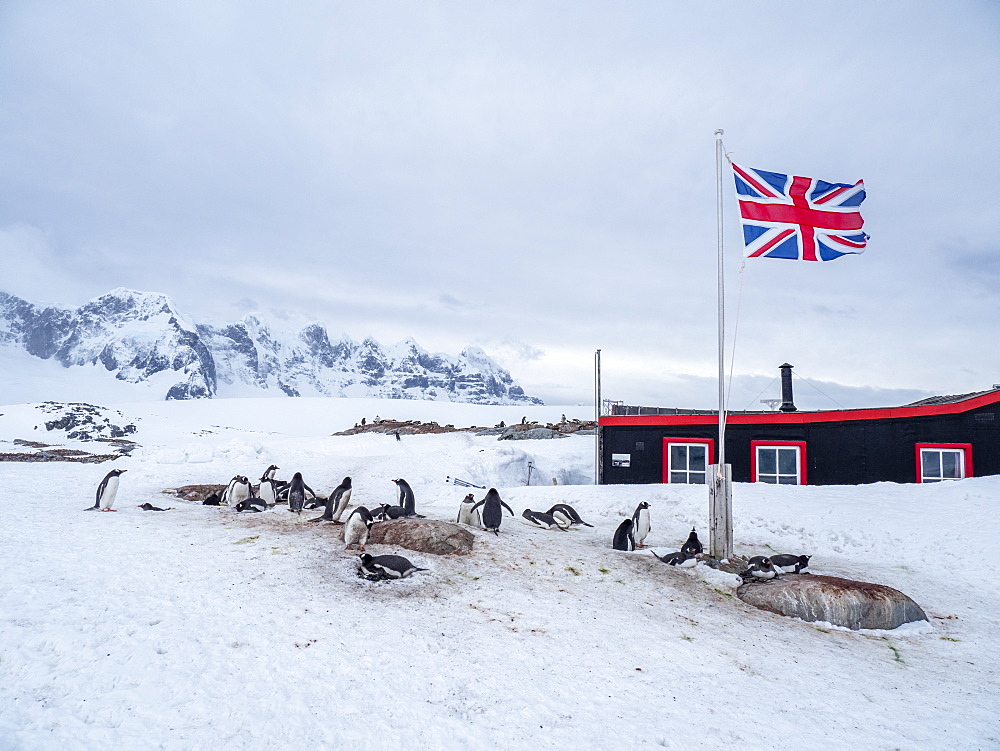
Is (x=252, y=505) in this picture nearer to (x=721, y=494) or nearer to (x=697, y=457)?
(x=721, y=494)

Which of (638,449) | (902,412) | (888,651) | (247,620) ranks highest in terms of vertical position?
(902,412)

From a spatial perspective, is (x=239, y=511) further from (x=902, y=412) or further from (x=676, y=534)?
(x=902, y=412)

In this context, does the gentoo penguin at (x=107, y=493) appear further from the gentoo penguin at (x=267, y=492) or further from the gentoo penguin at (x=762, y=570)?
the gentoo penguin at (x=762, y=570)

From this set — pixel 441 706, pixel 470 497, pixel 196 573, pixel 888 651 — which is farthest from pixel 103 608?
pixel 888 651

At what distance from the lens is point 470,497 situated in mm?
13398

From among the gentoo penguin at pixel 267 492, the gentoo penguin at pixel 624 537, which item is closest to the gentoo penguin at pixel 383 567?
the gentoo penguin at pixel 624 537

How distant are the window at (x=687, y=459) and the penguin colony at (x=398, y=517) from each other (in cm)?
602

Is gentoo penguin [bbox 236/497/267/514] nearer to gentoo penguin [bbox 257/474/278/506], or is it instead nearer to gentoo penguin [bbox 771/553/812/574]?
gentoo penguin [bbox 257/474/278/506]

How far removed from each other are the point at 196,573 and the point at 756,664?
24.9 ft

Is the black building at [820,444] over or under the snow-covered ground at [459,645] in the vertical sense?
over

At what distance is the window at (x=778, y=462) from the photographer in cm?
1864

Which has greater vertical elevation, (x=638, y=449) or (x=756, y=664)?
(x=638, y=449)

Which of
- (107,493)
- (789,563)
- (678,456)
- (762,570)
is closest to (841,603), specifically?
(762,570)

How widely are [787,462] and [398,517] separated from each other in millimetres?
14117
